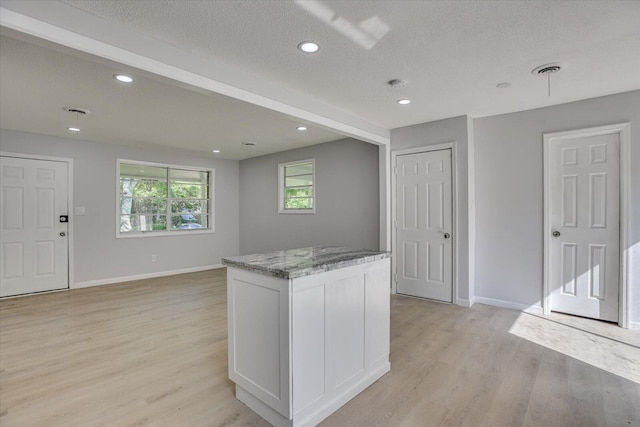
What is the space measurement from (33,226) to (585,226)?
737 centimetres

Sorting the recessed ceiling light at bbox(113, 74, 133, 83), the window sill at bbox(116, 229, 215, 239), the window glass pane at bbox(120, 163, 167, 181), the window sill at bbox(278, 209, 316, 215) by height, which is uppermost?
the recessed ceiling light at bbox(113, 74, 133, 83)

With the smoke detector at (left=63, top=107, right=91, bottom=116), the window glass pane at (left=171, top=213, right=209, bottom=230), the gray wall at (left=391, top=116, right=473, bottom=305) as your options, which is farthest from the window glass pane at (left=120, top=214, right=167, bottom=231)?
the gray wall at (left=391, top=116, right=473, bottom=305)

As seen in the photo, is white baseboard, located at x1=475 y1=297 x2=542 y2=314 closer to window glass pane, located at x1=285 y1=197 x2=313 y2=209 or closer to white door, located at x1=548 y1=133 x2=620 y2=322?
white door, located at x1=548 y1=133 x2=620 y2=322

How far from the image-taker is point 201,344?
9.77 ft

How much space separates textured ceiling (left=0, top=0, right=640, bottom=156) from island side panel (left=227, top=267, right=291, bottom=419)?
1597 mm

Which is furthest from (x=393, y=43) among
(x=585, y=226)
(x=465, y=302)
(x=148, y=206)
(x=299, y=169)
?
(x=148, y=206)

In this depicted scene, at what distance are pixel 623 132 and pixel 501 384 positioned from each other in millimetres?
2924

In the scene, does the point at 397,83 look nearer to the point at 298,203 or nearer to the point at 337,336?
the point at 337,336

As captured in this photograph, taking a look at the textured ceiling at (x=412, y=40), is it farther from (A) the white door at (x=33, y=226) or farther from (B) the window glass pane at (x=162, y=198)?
(B) the window glass pane at (x=162, y=198)

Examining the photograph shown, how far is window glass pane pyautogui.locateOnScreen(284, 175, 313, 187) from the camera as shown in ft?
19.7

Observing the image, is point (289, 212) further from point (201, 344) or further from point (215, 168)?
point (201, 344)

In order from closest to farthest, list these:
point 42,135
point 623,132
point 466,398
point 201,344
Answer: point 466,398
point 201,344
point 623,132
point 42,135

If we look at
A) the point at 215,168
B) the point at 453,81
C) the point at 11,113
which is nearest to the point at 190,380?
the point at 453,81

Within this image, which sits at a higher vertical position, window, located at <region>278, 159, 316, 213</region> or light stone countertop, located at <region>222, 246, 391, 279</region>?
window, located at <region>278, 159, 316, 213</region>
